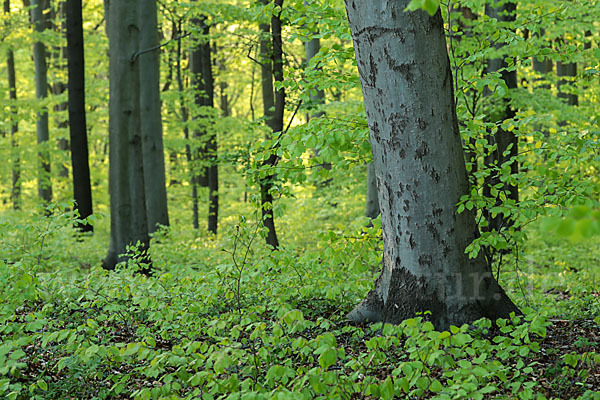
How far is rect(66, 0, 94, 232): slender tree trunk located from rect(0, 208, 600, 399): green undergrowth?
20.0 ft

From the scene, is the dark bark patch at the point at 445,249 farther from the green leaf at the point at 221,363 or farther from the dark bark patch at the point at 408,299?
the green leaf at the point at 221,363

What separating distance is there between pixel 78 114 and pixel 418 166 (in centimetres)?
930

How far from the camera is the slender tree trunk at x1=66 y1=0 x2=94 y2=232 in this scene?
10.5 m

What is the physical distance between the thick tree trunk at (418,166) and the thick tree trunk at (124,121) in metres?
4.74

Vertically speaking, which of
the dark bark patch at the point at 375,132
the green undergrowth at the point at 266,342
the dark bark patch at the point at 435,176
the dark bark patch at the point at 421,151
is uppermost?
the dark bark patch at the point at 375,132

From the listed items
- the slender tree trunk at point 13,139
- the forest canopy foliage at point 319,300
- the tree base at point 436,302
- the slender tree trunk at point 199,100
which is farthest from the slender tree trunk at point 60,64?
the tree base at point 436,302

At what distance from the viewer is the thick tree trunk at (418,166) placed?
3518 mm

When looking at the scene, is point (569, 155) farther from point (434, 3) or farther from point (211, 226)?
point (211, 226)

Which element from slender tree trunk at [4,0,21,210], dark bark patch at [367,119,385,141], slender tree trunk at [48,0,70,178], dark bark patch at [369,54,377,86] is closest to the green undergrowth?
dark bark patch at [367,119,385,141]

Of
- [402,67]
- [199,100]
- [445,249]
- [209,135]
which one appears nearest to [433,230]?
[445,249]

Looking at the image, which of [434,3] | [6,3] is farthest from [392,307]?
[6,3]

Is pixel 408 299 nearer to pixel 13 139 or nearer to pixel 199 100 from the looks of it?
pixel 199 100

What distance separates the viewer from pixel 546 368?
344cm

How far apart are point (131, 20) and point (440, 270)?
6.15m
